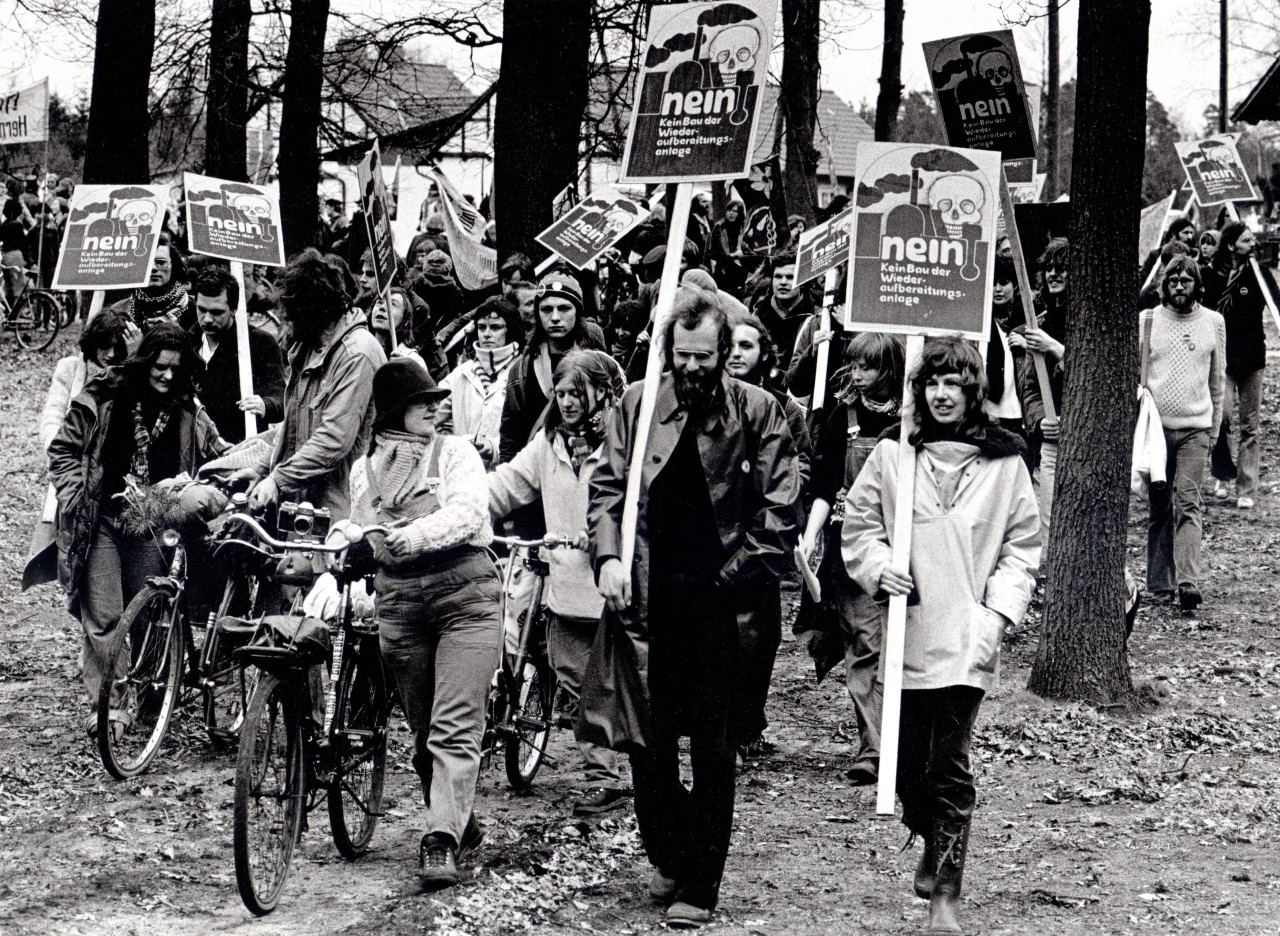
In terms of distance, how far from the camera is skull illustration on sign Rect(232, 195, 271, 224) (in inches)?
389

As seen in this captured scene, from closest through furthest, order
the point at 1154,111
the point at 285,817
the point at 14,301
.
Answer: the point at 285,817 < the point at 14,301 < the point at 1154,111

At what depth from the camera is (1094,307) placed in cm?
808

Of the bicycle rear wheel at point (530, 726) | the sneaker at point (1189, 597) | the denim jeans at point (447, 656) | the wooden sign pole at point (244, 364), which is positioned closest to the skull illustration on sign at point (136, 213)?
the wooden sign pole at point (244, 364)

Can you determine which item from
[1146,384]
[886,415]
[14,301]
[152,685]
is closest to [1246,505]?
[1146,384]

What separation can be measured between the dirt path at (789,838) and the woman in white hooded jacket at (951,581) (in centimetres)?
49

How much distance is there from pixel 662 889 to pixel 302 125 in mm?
14714

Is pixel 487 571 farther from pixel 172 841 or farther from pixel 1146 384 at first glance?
pixel 1146 384

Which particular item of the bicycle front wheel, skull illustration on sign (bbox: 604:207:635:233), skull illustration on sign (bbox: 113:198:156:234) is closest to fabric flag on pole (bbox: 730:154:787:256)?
skull illustration on sign (bbox: 604:207:635:233)

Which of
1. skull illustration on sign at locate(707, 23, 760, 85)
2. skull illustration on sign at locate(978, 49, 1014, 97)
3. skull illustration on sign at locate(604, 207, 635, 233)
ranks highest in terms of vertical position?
skull illustration on sign at locate(978, 49, 1014, 97)

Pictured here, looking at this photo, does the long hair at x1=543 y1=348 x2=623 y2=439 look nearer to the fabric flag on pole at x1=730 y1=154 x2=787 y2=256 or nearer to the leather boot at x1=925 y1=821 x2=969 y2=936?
the leather boot at x1=925 y1=821 x2=969 y2=936

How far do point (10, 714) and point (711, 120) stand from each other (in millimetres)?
4691

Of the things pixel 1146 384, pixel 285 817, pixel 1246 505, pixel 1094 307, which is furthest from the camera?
pixel 1246 505

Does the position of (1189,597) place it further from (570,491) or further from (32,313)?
(32,313)

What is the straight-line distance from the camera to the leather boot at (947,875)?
17.7 ft
